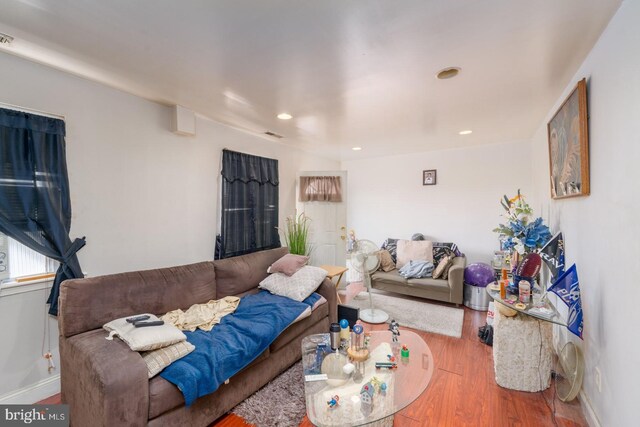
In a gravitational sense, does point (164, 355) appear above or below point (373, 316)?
above

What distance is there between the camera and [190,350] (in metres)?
1.67

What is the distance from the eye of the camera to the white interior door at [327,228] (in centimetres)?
436

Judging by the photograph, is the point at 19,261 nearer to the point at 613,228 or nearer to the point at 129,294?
the point at 129,294

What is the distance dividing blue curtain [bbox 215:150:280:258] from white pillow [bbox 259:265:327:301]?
721 millimetres

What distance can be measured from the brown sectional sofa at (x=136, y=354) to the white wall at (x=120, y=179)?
1.46 ft

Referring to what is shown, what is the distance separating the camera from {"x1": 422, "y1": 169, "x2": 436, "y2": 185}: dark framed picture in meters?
4.69

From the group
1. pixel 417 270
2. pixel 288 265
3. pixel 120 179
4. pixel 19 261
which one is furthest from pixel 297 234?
pixel 19 261

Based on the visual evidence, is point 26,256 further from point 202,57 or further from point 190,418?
point 202,57

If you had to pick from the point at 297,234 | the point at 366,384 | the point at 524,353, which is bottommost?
the point at 524,353

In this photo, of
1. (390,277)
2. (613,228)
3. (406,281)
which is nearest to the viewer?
(613,228)

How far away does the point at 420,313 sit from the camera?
351 cm

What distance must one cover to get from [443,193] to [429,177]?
36 cm

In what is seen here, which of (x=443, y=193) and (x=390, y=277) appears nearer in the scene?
(x=390, y=277)

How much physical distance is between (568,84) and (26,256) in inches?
168
